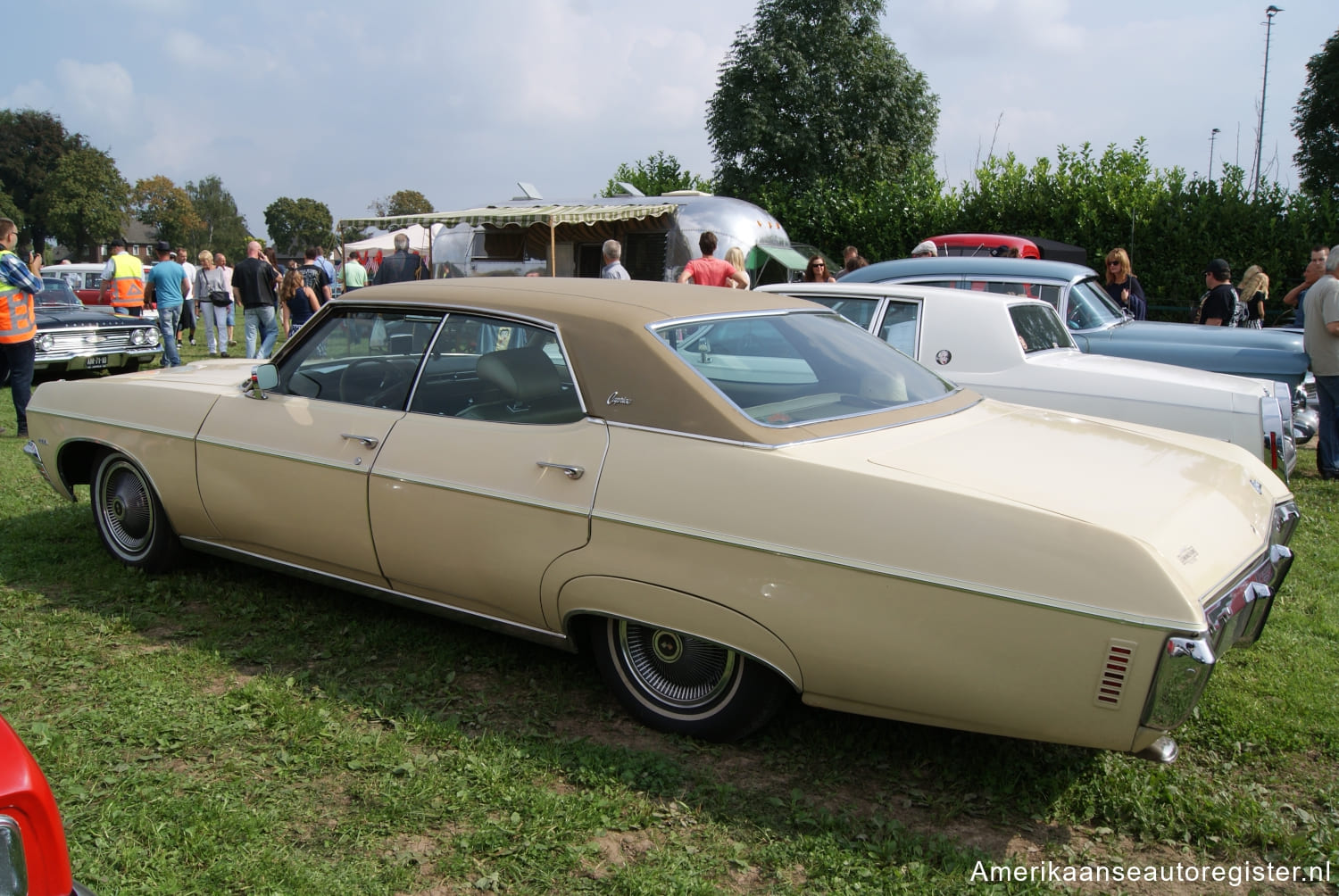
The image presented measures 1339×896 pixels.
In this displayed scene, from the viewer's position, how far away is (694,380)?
297 centimetres

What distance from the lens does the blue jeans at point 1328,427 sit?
7.15 metres

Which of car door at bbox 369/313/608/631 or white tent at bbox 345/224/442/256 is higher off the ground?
white tent at bbox 345/224/442/256

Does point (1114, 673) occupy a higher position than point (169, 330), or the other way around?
point (169, 330)

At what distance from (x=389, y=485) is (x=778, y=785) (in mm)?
1684

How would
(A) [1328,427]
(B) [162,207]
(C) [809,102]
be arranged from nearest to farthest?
(A) [1328,427] < (C) [809,102] < (B) [162,207]

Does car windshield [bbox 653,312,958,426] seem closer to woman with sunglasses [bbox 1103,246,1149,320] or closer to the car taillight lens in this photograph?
the car taillight lens

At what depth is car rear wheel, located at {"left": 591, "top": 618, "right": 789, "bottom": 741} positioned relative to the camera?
2918mm

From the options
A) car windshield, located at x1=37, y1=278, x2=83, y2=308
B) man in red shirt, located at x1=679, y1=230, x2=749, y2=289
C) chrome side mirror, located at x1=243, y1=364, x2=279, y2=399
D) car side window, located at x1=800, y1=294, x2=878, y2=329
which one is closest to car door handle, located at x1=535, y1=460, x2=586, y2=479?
chrome side mirror, located at x1=243, y1=364, x2=279, y2=399

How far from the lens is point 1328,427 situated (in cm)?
721

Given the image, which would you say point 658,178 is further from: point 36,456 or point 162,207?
point 162,207

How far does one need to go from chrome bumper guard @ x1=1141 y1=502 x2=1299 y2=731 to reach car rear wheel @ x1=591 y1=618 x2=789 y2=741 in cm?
107

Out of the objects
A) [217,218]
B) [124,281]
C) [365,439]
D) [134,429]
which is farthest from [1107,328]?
[217,218]

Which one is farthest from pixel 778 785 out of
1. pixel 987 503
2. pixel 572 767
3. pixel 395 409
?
pixel 395 409

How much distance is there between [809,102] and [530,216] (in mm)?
18850
